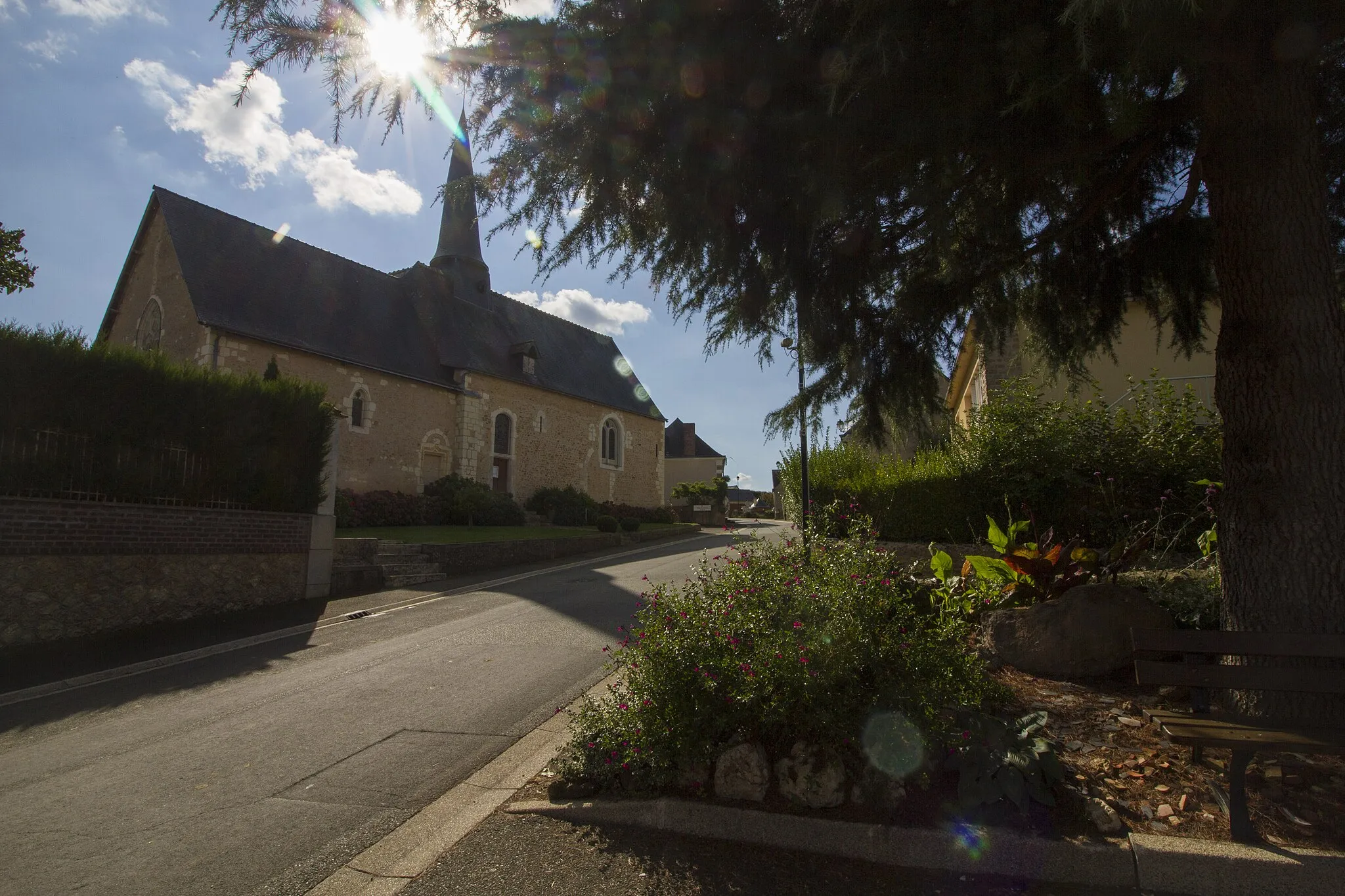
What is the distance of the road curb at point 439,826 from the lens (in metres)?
2.86

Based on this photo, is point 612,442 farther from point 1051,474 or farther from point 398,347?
point 1051,474

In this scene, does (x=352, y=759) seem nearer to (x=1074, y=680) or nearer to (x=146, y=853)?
(x=146, y=853)

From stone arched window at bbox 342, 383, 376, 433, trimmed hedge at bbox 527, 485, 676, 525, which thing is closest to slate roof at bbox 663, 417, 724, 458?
trimmed hedge at bbox 527, 485, 676, 525

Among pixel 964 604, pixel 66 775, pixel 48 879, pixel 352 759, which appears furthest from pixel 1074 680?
pixel 66 775

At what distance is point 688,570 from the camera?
45.2 feet

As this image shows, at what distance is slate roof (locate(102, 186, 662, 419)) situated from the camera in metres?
19.7

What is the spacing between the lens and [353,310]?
2392cm

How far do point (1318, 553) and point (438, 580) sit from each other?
490 inches

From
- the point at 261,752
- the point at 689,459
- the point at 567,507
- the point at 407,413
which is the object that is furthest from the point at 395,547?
the point at 689,459

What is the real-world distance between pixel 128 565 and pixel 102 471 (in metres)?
1.13

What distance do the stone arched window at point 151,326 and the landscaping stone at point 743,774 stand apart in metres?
22.2

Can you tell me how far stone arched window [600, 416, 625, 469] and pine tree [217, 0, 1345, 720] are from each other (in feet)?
92.3

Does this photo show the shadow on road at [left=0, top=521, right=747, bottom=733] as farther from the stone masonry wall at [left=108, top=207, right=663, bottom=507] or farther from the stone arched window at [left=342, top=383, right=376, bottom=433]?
the stone arched window at [left=342, top=383, right=376, bottom=433]

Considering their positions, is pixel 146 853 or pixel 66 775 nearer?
pixel 146 853
